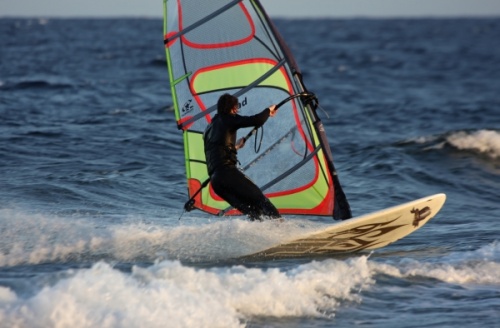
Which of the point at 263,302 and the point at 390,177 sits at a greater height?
the point at 263,302

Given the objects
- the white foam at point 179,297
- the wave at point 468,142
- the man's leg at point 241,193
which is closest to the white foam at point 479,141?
the wave at point 468,142

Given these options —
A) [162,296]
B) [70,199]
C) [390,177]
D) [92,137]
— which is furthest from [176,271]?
[92,137]

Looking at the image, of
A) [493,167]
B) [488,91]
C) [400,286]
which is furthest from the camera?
[488,91]

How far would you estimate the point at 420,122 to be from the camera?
747 inches

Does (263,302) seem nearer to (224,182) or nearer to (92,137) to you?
(224,182)

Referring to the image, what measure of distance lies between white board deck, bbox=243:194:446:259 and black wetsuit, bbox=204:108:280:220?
0.41 meters

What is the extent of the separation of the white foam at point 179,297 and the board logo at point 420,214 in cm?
86

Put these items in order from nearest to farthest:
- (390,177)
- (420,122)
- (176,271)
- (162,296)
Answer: (162,296) → (176,271) → (390,177) → (420,122)

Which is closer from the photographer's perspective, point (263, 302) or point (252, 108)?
point (263, 302)

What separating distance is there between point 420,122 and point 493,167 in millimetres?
5196

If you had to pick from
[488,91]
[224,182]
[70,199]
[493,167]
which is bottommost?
[488,91]

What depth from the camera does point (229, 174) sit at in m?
7.41

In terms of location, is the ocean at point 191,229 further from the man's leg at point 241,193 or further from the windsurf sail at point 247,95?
the windsurf sail at point 247,95

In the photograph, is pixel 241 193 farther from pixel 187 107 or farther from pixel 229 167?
pixel 187 107
